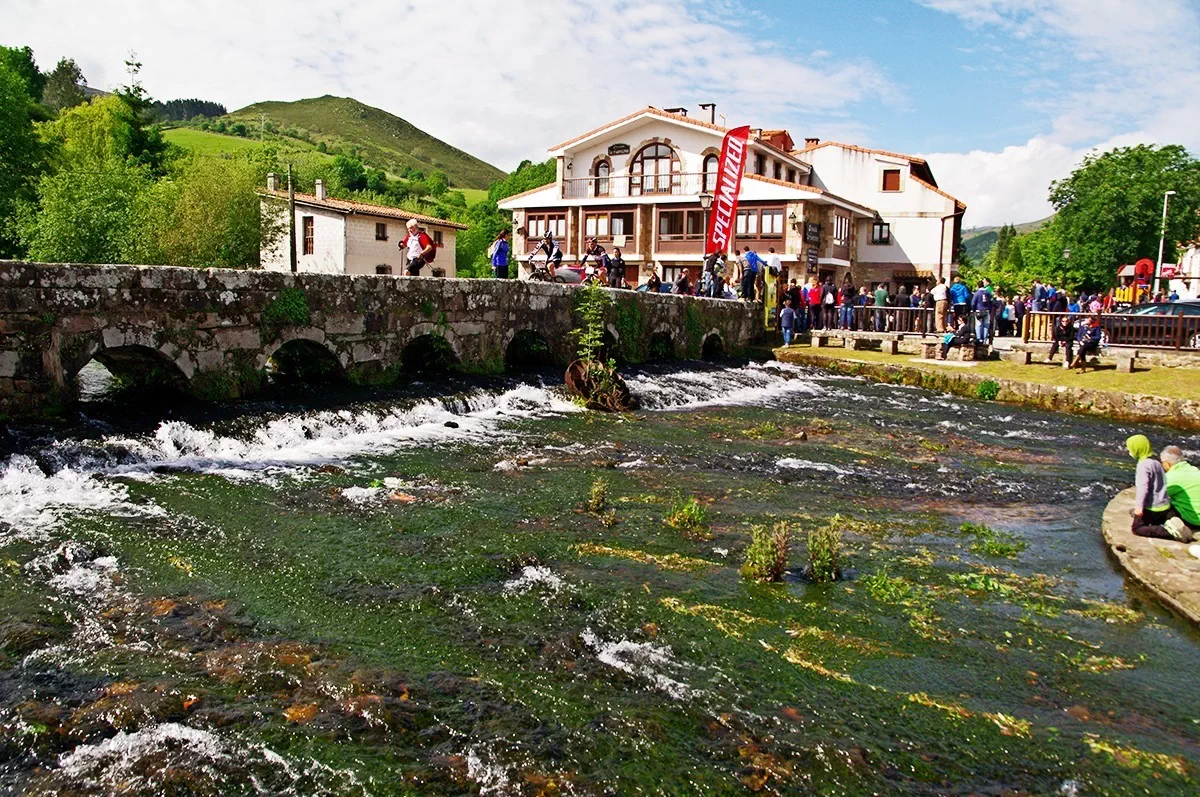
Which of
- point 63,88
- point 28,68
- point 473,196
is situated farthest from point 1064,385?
point 473,196

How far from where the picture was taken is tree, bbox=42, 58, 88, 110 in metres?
83.1

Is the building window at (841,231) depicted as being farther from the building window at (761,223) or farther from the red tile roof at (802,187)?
the building window at (761,223)

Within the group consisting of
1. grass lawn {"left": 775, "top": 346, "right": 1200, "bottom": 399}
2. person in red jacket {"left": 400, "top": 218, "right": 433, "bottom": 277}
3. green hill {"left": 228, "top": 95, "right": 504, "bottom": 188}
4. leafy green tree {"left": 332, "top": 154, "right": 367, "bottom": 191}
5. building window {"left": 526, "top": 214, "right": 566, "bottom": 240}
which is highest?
green hill {"left": 228, "top": 95, "right": 504, "bottom": 188}

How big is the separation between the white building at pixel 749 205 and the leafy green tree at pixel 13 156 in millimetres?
22860

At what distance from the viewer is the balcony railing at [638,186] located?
4544 centimetres

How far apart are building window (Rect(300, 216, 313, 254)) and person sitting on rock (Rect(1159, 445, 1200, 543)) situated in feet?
152

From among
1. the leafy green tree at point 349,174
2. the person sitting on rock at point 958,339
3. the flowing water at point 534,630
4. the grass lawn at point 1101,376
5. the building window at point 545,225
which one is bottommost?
the flowing water at point 534,630

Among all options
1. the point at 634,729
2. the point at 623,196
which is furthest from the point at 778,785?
the point at 623,196

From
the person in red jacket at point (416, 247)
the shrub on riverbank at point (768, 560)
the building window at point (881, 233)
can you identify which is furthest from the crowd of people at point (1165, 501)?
the building window at point (881, 233)

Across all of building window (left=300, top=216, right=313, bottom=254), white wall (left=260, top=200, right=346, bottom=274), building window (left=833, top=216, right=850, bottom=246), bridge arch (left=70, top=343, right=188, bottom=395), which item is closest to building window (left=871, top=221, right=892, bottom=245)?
building window (left=833, top=216, right=850, bottom=246)

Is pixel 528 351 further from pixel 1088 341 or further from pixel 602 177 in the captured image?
pixel 602 177

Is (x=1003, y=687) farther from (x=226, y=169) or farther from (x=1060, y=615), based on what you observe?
(x=226, y=169)

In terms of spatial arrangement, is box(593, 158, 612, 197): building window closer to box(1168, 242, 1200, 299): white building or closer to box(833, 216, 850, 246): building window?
box(833, 216, 850, 246): building window

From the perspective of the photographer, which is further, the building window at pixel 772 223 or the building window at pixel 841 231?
the building window at pixel 841 231
